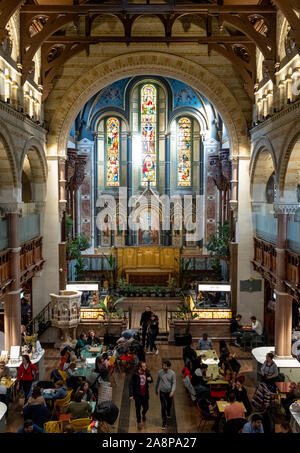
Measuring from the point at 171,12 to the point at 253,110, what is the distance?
500 cm

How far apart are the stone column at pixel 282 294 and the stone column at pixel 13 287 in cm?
737

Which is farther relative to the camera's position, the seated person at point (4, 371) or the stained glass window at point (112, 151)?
the stained glass window at point (112, 151)

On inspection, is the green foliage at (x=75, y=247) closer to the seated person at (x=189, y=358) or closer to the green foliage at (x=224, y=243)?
the green foliage at (x=224, y=243)

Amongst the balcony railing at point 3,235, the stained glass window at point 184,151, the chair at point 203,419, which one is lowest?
the chair at point 203,419

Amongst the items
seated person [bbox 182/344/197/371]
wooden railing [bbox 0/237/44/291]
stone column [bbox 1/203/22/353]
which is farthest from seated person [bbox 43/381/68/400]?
stone column [bbox 1/203/22/353]

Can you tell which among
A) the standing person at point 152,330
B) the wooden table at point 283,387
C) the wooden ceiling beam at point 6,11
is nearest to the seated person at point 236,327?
the standing person at point 152,330

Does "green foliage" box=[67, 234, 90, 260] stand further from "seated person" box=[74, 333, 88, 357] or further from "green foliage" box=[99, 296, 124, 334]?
"seated person" box=[74, 333, 88, 357]

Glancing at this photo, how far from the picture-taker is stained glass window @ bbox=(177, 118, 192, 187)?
27.1 m

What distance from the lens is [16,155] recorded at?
44.4 ft

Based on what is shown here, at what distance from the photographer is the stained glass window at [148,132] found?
2700 cm

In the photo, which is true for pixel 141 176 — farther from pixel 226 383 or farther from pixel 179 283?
pixel 226 383

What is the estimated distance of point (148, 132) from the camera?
27328 millimetres

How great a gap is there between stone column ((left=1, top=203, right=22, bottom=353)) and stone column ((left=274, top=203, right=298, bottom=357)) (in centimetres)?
737

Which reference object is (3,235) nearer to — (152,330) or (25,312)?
(25,312)
